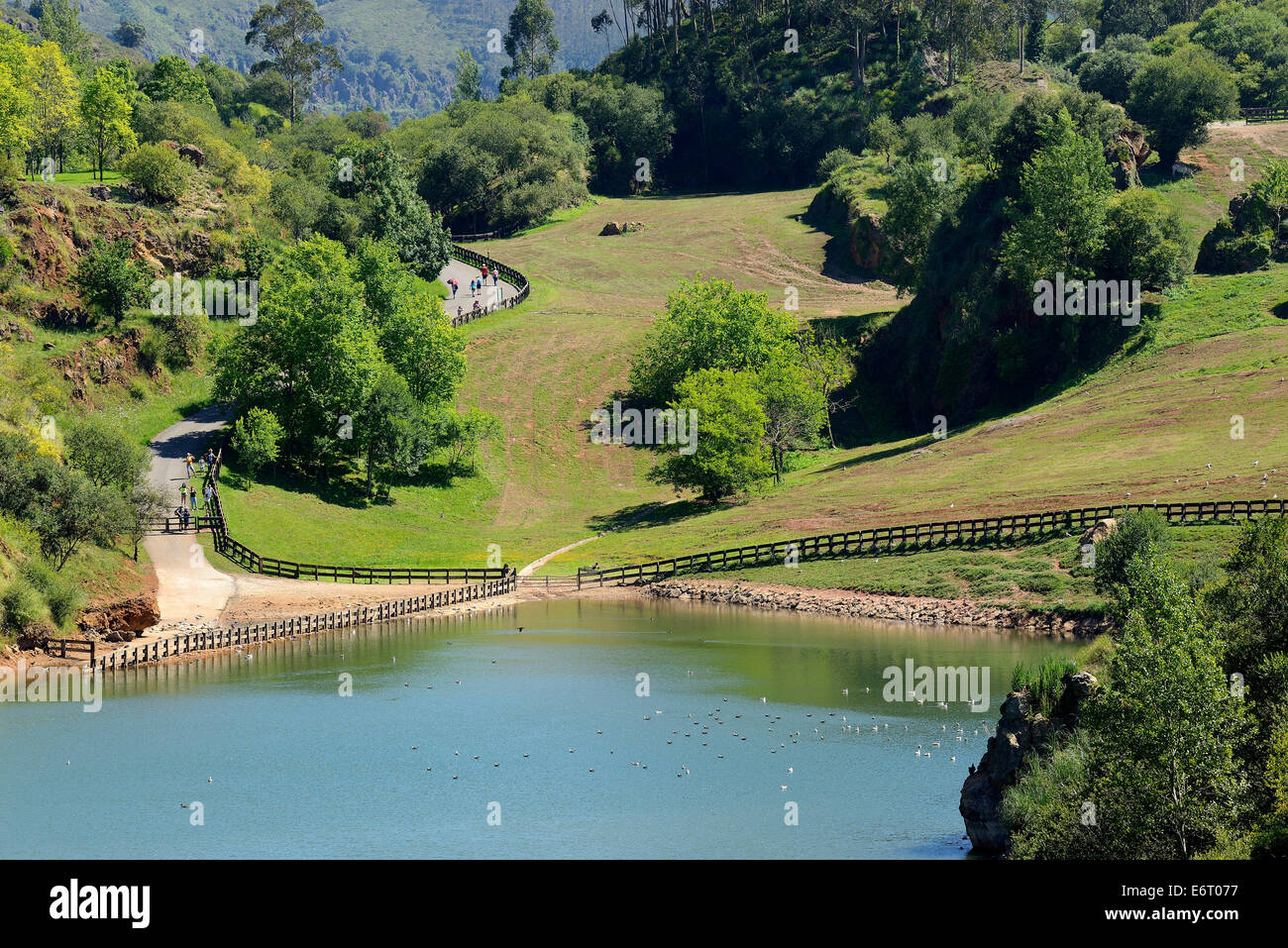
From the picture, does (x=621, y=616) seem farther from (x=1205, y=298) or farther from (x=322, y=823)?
(x=1205, y=298)

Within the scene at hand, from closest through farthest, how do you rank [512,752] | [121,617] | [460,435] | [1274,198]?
[512,752], [121,617], [460,435], [1274,198]

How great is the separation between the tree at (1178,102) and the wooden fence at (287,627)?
325ft

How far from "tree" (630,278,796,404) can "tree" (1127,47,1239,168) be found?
188 feet

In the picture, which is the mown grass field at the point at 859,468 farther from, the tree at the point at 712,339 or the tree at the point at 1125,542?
the tree at the point at 712,339

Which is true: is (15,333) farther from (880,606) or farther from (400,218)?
(880,606)

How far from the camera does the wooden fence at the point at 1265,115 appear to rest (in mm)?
160000

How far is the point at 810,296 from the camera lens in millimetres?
148125

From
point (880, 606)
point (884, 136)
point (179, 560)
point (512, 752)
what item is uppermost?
point (884, 136)

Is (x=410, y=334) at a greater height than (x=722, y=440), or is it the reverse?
(x=410, y=334)

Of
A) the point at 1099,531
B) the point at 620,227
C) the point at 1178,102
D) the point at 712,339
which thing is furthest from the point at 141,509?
the point at 1178,102

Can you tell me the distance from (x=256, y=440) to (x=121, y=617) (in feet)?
95.8

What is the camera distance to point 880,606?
73438mm

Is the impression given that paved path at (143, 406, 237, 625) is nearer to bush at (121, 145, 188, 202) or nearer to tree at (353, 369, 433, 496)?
tree at (353, 369, 433, 496)

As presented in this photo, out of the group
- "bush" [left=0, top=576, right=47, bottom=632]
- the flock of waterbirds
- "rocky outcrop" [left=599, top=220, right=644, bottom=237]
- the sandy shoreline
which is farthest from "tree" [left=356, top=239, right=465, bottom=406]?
"rocky outcrop" [left=599, top=220, right=644, bottom=237]
